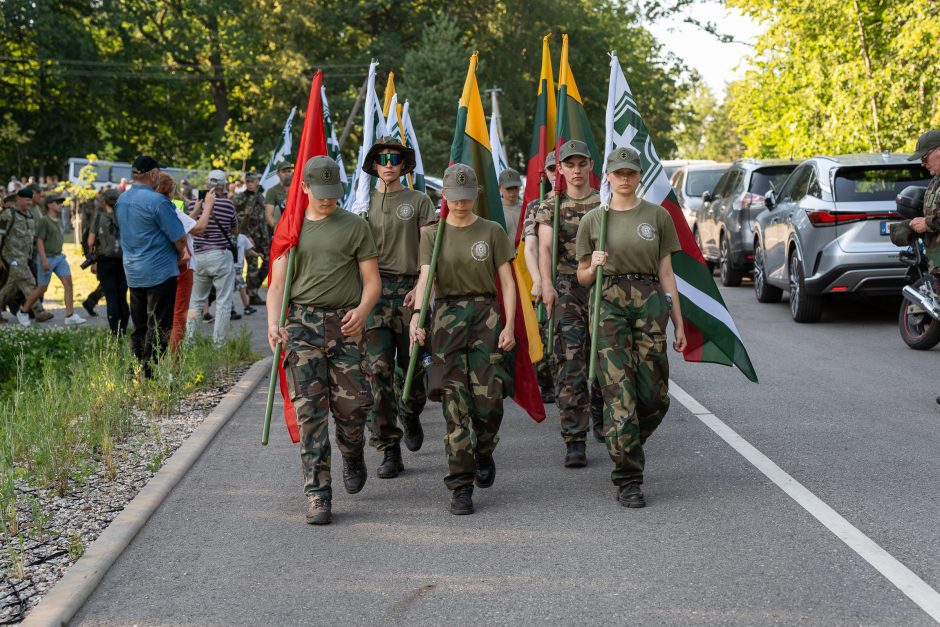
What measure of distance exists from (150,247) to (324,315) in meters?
4.13

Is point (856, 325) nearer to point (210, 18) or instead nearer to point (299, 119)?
point (299, 119)

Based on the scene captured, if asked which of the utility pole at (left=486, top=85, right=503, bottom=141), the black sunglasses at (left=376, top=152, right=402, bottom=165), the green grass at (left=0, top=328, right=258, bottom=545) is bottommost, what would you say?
the green grass at (left=0, top=328, right=258, bottom=545)

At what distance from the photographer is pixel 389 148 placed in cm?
743

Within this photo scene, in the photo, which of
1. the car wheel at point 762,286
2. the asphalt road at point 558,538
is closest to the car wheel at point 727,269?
the car wheel at point 762,286

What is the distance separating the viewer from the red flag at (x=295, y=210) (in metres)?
6.42

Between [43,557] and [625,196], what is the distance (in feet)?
11.3

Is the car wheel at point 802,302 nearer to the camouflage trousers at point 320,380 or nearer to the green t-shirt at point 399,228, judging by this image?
the green t-shirt at point 399,228

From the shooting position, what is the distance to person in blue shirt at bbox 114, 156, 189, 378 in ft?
32.5

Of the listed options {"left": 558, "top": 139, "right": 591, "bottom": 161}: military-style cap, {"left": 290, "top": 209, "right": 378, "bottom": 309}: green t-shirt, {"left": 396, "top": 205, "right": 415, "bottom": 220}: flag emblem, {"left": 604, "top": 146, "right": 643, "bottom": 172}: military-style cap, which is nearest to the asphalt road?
{"left": 290, "top": 209, "right": 378, "bottom": 309}: green t-shirt

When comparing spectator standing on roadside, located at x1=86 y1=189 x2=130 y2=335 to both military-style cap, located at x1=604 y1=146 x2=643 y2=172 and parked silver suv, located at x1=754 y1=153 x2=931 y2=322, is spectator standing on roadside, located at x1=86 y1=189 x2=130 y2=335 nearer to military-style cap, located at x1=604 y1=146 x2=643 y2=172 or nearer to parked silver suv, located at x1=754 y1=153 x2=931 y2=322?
military-style cap, located at x1=604 y1=146 x2=643 y2=172

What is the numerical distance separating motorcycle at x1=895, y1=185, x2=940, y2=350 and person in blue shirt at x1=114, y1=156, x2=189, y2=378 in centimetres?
598

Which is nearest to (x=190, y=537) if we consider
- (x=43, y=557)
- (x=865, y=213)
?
Result: (x=43, y=557)

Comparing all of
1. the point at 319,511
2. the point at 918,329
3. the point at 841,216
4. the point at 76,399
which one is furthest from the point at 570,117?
the point at 841,216

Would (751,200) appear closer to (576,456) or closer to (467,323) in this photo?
(576,456)
